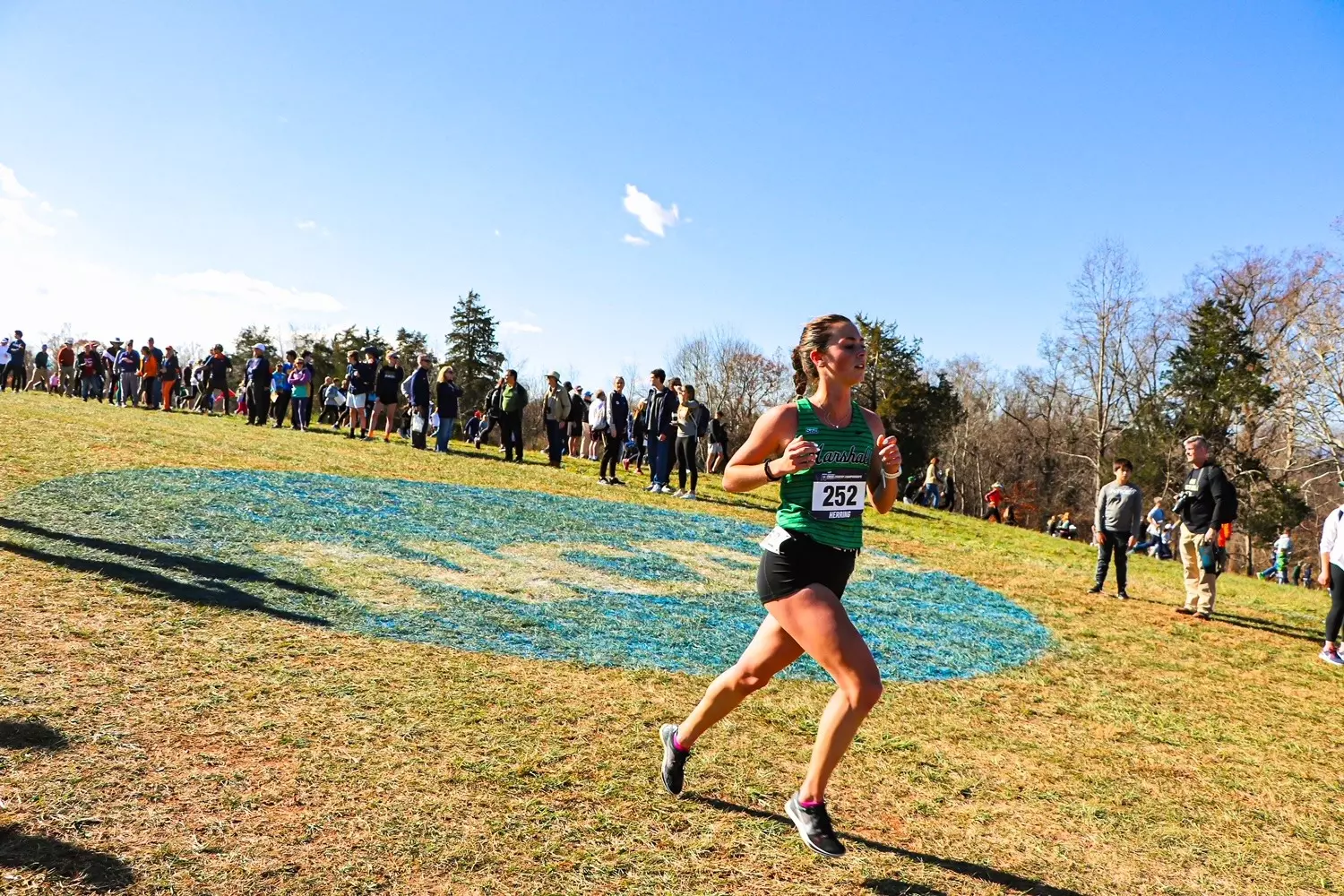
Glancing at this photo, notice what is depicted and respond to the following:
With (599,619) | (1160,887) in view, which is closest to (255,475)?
(599,619)

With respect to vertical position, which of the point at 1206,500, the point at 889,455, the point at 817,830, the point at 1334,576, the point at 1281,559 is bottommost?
the point at 817,830

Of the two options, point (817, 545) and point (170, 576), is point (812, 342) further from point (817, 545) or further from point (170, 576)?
point (170, 576)

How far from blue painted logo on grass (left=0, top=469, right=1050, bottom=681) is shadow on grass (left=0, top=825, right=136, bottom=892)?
297 centimetres

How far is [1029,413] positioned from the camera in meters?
71.9

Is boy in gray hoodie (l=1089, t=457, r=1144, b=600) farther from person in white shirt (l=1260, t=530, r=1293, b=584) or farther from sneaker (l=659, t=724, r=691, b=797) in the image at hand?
person in white shirt (l=1260, t=530, r=1293, b=584)

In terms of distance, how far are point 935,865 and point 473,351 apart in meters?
61.9

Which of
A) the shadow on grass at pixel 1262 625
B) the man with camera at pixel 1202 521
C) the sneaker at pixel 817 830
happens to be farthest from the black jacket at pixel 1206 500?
the sneaker at pixel 817 830

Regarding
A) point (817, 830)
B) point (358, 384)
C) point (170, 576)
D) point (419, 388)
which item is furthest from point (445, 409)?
point (817, 830)

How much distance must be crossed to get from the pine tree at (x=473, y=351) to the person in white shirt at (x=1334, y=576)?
5762cm

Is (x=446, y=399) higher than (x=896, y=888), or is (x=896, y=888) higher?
(x=446, y=399)

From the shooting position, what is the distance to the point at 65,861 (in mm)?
2828

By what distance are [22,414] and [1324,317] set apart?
4142 cm

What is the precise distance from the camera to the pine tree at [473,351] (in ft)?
205

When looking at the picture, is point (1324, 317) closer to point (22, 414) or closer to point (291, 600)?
point (291, 600)
